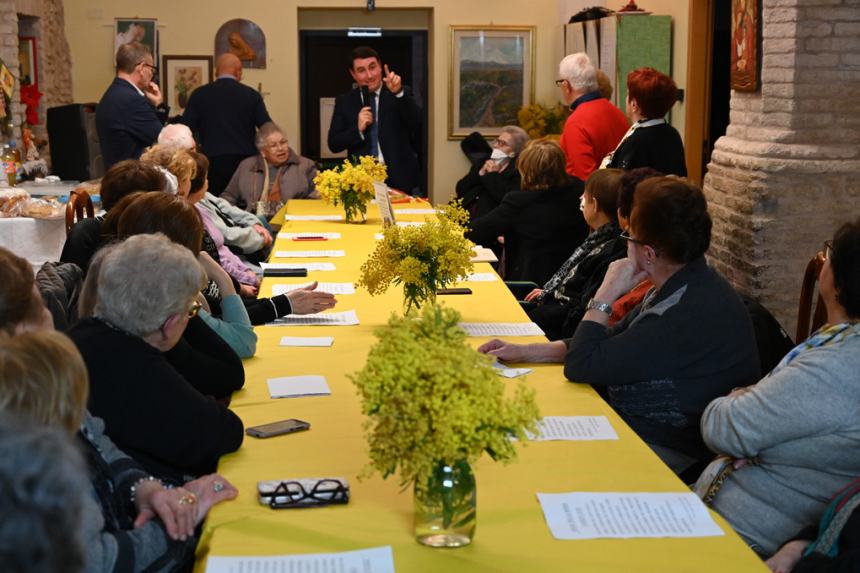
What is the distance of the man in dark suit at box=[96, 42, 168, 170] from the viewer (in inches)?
314

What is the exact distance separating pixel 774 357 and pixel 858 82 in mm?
2967

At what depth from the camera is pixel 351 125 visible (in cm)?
964

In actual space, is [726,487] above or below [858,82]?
below

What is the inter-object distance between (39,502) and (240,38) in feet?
37.4

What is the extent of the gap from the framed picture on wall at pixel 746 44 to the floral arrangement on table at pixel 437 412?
5032 mm

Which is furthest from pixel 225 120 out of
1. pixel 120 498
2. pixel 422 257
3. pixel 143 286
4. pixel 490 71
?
pixel 120 498

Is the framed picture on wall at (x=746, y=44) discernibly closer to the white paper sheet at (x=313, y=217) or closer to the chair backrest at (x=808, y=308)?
the white paper sheet at (x=313, y=217)

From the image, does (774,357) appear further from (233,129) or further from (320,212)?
(233,129)

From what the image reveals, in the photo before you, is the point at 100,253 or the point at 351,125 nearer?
the point at 100,253

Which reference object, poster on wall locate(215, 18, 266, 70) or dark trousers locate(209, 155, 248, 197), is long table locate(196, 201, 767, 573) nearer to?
dark trousers locate(209, 155, 248, 197)

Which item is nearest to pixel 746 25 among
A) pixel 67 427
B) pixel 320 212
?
pixel 320 212

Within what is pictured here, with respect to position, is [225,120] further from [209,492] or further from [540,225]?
[209,492]

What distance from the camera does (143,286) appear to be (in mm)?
2822

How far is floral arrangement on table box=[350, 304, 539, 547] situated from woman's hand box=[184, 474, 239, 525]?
0.47 metres
